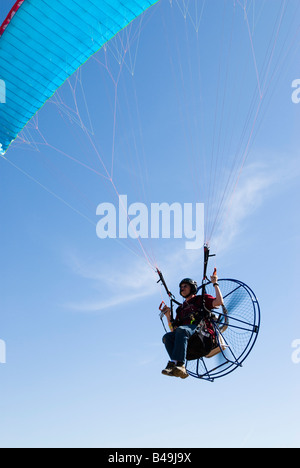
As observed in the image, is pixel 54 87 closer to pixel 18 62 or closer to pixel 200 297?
pixel 18 62

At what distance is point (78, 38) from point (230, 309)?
540 cm

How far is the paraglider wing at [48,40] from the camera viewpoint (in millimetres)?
7082

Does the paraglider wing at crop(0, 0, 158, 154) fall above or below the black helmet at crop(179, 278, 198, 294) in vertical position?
above

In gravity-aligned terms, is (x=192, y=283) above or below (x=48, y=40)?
below

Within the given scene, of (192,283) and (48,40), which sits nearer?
(192,283)

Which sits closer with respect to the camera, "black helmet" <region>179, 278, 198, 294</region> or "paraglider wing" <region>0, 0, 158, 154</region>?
"black helmet" <region>179, 278, 198, 294</region>

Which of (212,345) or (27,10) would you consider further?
(27,10)

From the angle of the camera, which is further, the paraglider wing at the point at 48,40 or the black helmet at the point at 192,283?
the paraglider wing at the point at 48,40

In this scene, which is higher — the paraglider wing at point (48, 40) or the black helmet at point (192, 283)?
the paraglider wing at point (48, 40)

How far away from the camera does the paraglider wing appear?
708cm

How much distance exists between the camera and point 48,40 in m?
7.44
